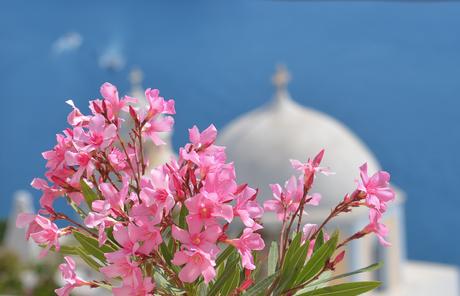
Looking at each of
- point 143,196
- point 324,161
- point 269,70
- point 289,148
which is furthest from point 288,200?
point 269,70

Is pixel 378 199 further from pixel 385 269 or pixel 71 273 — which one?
pixel 385 269

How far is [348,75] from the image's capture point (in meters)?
20.1

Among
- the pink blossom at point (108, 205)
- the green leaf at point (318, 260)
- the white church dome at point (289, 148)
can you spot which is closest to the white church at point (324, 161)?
the white church dome at point (289, 148)

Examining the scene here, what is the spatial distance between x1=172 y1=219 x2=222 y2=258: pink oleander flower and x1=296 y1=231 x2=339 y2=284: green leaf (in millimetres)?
174

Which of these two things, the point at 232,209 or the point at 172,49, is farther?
the point at 172,49

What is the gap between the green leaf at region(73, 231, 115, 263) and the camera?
104 cm

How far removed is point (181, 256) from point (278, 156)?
246 inches

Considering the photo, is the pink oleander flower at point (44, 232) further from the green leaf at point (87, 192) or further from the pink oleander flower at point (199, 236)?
the pink oleander flower at point (199, 236)

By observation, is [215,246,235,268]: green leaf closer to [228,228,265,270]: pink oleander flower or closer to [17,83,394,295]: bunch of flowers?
[17,83,394,295]: bunch of flowers

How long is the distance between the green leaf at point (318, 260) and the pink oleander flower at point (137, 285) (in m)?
0.22

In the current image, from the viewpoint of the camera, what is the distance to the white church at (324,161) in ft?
22.9

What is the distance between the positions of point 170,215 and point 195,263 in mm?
68

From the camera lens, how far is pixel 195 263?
92 cm

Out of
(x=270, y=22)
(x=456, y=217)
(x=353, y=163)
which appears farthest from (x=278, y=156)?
(x=270, y=22)
